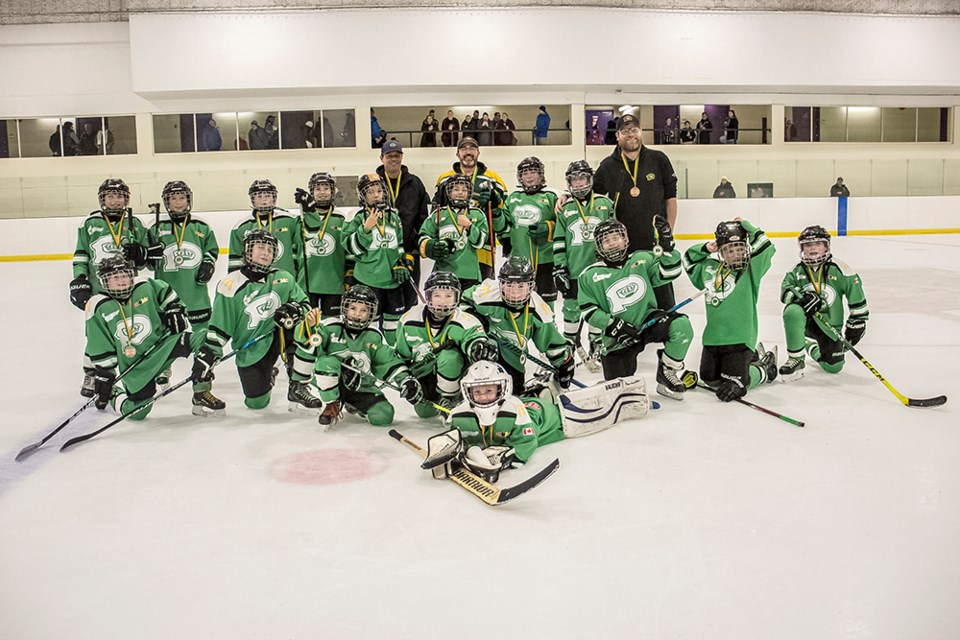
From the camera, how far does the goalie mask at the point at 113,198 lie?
16.4 feet

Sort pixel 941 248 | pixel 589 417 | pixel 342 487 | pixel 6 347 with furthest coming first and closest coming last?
pixel 941 248 < pixel 6 347 < pixel 589 417 < pixel 342 487

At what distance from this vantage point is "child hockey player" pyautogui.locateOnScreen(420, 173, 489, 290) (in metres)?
4.98

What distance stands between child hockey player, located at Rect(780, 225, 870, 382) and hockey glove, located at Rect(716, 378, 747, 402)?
574mm

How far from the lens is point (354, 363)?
13.0 feet

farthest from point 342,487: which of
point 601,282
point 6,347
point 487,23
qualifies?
point 487,23

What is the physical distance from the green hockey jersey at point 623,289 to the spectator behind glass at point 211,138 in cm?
1301

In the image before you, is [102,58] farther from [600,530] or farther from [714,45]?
[600,530]

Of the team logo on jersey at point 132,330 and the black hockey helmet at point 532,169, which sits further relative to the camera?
the black hockey helmet at point 532,169

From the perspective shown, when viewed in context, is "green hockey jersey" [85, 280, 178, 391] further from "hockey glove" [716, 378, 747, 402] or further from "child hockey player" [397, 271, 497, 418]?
"hockey glove" [716, 378, 747, 402]

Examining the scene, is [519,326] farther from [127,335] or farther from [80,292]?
[80,292]

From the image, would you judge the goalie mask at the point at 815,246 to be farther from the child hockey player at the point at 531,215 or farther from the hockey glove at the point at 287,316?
the hockey glove at the point at 287,316

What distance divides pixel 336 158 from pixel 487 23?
374cm

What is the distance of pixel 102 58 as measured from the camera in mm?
15703

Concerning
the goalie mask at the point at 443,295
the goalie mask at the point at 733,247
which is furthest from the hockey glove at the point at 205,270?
the goalie mask at the point at 733,247
